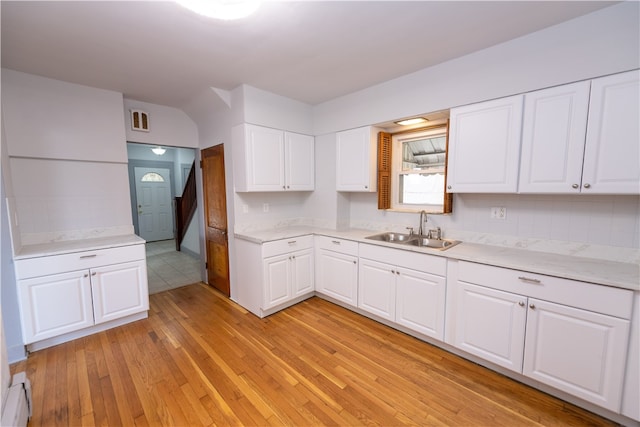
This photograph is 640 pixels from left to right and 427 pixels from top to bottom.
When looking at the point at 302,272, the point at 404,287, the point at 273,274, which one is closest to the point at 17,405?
the point at 273,274

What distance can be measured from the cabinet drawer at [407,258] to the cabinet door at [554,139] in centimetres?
84

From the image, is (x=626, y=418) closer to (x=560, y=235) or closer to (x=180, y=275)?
(x=560, y=235)

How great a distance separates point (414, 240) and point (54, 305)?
3.42 meters

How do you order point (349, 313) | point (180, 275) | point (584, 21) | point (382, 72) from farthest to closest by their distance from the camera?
point (180, 275) → point (349, 313) → point (382, 72) → point (584, 21)

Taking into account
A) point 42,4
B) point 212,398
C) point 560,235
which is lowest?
point 212,398

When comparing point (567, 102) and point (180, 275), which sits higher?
point (567, 102)

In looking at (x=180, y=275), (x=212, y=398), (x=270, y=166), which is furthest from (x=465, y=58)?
(x=180, y=275)

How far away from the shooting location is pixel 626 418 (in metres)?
1.55

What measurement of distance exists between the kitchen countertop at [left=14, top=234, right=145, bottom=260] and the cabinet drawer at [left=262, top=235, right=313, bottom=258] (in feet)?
4.19

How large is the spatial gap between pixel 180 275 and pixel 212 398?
9.36 feet

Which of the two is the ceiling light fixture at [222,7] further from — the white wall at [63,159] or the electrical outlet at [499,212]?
the electrical outlet at [499,212]

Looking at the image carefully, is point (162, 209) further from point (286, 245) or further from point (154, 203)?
point (286, 245)

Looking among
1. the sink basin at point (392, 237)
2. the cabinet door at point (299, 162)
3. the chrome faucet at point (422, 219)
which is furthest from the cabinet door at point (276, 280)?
the chrome faucet at point (422, 219)

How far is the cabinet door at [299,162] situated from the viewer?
322cm
